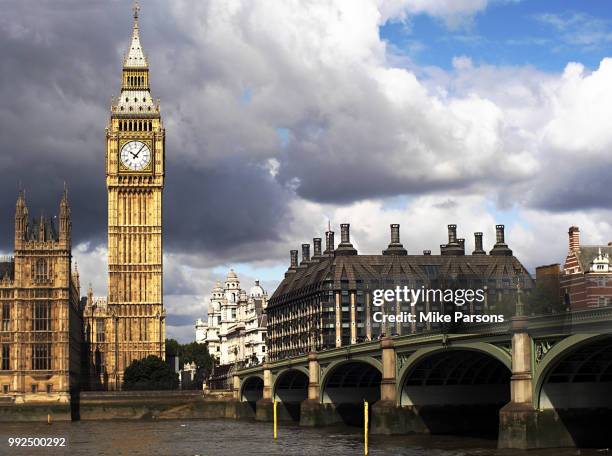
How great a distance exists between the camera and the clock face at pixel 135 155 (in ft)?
582

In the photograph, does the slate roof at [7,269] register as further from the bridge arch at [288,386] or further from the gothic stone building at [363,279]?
the gothic stone building at [363,279]

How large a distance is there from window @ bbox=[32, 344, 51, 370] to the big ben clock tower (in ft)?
118

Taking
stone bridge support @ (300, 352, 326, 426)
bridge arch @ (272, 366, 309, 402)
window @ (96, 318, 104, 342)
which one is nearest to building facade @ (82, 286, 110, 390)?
window @ (96, 318, 104, 342)

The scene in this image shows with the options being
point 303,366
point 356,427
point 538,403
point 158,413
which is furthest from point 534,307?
point 158,413

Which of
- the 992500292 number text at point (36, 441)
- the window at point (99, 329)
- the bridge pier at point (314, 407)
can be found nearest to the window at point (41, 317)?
the bridge pier at point (314, 407)

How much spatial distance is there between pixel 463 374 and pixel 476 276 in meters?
87.2

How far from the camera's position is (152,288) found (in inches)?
6781

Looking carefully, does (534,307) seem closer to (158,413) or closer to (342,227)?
(158,413)

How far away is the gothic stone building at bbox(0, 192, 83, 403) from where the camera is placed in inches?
5202

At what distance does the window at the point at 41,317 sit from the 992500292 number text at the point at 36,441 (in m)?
37.8

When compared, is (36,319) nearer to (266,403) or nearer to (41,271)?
(41,271)

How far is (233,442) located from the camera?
8975cm

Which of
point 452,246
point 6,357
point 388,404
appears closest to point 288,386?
point 6,357

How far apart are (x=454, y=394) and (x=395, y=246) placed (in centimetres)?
9879
